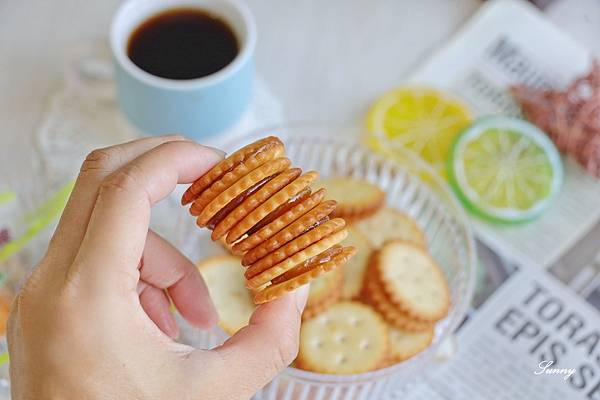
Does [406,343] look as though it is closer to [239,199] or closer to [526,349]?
[526,349]

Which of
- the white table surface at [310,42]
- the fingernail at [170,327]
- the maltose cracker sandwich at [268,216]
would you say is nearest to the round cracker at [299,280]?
the maltose cracker sandwich at [268,216]

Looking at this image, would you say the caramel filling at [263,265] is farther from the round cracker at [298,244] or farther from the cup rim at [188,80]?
the cup rim at [188,80]

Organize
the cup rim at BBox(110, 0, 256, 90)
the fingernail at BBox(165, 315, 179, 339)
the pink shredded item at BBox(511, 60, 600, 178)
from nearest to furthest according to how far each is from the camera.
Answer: the fingernail at BBox(165, 315, 179, 339), the cup rim at BBox(110, 0, 256, 90), the pink shredded item at BBox(511, 60, 600, 178)

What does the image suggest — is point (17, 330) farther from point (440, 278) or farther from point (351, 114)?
point (351, 114)

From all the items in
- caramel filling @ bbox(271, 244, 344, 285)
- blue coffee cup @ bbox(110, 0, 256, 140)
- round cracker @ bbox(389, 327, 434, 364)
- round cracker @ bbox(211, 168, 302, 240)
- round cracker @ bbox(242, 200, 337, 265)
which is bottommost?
round cracker @ bbox(389, 327, 434, 364)

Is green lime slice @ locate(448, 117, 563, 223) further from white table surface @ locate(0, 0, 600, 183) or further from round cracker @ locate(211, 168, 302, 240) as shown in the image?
round cracker @ locate(211, 168, 302, 240)

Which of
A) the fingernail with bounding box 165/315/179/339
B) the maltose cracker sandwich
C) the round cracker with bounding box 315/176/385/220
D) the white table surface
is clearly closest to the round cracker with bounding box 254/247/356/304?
the maltose cracker sandwich

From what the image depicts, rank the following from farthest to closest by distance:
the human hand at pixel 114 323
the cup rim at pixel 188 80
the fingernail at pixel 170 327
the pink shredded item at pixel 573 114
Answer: the pink shredded item at pixel 573 114 → the cup rim at pixel 188 80 → the fingernail at pixel 170 327 → the human hand at pixel 114 323

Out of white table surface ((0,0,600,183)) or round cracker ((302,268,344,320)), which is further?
white table surface ((0,0,600,183))
